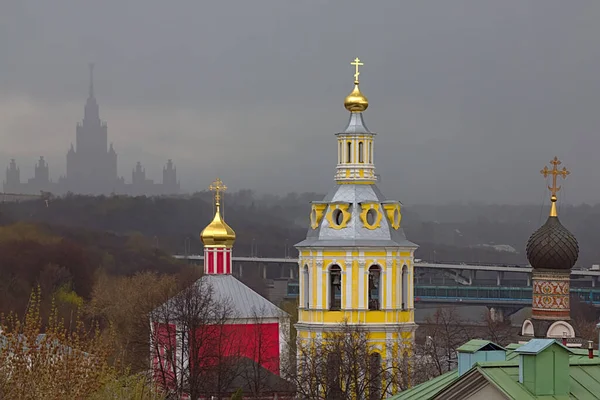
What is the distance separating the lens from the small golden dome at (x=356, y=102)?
49.8m

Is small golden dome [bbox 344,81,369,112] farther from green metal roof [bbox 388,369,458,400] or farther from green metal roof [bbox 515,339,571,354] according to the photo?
green metal roof [bbox 515,339,571,354]

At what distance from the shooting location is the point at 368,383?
42.7 m

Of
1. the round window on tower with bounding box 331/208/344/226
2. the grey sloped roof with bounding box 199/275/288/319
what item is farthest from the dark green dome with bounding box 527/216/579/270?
the grey sloped roof with bounding box 199/275/288/319

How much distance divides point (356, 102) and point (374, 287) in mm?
4945

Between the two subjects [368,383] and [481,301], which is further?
[481,301]

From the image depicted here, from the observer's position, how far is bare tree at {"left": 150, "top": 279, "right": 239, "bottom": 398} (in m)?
46.1

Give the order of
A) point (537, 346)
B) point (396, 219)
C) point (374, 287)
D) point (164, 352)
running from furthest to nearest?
point (164, 352) < point (396, 219) < point (374, 287) < point (537, 346)

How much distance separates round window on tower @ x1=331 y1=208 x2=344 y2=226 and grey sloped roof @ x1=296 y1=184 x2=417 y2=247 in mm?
174

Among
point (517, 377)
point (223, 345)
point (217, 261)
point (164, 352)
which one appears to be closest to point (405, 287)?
point (223, 345)

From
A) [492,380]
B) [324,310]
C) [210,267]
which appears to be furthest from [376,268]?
[492,380]

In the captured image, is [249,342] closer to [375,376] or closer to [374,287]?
[374,287]

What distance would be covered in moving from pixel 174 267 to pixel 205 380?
125 ft

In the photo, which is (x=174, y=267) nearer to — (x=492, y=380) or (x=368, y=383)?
(x=368, y=383)

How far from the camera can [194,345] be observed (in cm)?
4778
